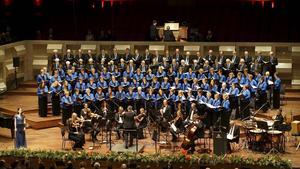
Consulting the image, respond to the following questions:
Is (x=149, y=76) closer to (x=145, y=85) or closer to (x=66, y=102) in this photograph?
(x=145, y=85)

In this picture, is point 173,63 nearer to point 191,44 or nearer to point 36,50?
point 191,44

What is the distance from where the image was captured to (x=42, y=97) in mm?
22078

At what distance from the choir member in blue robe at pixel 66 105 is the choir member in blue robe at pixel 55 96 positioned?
998 millimetres

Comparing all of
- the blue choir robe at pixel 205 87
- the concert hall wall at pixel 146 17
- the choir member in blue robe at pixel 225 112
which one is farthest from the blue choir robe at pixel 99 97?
the concert hall wall at pixel 146 17

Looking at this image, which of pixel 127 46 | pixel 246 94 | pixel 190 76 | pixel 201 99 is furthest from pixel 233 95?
pixel 127 46

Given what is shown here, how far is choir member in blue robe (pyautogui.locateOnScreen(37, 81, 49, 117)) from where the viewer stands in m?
22.1

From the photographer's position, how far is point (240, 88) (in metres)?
21.1

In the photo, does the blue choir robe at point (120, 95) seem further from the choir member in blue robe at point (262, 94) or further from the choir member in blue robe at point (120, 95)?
A: the choir member in blue robe at point (262, 94)

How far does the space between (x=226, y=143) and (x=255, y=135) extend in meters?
1.00

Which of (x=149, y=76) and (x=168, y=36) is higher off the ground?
(x=168, y=36)

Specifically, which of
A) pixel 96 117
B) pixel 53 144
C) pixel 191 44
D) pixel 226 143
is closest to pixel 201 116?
pixel 226 143

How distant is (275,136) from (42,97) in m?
8.10

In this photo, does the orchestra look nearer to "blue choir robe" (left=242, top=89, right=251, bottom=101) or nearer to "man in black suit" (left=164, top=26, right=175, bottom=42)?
"blue choir robe" (left=242, top=89, right=251, bottom=101)

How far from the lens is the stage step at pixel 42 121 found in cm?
2169
